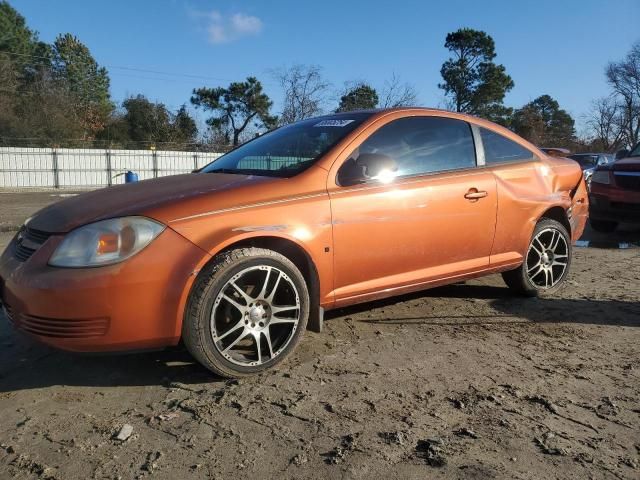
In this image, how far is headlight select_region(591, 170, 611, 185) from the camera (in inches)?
331

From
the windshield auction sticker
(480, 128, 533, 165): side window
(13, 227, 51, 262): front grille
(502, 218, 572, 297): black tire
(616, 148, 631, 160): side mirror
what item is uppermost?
(616, 148, 631, 160): side mirror

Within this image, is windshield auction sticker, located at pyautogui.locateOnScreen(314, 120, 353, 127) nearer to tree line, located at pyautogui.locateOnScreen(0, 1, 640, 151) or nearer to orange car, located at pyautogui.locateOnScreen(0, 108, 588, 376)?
orange car, located at pyautogui.locateOnScreen(0, 108, 588, 376)

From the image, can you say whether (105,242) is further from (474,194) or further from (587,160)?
(587,160)

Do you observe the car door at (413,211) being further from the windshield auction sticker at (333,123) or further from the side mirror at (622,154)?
the side mirror at (622,154)

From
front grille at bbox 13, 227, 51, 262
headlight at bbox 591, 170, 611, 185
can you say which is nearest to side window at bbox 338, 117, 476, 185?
front grille at bbox 13, 227, 51, 262

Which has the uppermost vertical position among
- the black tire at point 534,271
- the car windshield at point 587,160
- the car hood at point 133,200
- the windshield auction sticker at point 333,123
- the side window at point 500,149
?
the car windshield at point 587,160

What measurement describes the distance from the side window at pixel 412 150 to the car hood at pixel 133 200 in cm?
61

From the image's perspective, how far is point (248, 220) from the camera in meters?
2.98

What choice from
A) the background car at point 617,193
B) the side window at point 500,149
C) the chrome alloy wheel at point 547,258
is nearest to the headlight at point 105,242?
the side window at point 500,149

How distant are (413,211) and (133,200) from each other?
71.9 inches

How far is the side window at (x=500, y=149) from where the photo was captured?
435 cm

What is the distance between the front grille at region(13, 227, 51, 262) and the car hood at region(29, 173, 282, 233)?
36 mm

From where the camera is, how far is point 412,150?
3.87 m

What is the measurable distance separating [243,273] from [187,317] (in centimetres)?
38
